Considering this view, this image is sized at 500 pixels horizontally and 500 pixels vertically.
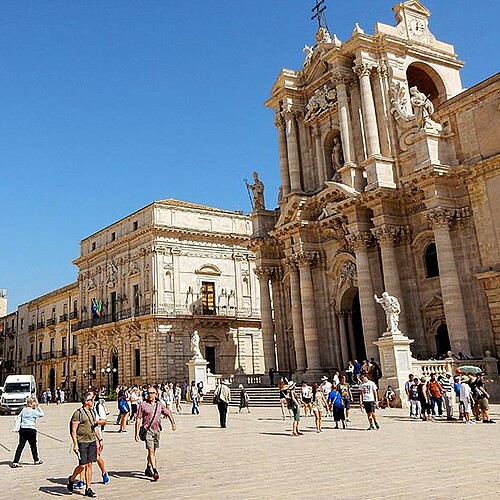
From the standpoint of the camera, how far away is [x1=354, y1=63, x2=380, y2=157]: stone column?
1130 inches

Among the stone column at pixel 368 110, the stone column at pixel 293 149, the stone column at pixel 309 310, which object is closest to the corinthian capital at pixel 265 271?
the stone column at pixel 309 310

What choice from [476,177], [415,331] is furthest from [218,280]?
[476,177]

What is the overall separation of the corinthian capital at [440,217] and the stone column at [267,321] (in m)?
11.9

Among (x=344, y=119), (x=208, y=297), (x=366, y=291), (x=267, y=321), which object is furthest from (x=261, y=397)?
(x=208, y=297)

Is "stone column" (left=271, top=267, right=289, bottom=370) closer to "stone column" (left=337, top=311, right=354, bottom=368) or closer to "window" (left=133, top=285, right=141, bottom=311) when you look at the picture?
"stone column" (left=337, top=311, right=354, bottom=368)

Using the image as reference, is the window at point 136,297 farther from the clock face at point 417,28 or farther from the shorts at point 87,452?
the shorts at point 87,452

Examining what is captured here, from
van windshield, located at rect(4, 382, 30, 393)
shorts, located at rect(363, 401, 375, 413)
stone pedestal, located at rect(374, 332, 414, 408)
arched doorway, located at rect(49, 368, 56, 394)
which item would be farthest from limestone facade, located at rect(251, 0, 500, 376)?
arched doorway, located at rect(49, 368, 56, 394)

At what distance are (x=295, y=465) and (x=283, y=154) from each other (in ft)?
85.6

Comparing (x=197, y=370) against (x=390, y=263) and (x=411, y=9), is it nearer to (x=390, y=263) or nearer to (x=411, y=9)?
(x=390, y=263)

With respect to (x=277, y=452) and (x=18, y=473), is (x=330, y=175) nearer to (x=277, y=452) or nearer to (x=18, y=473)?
(x=277, y=452)

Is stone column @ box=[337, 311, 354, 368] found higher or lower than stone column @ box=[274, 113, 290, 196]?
lower

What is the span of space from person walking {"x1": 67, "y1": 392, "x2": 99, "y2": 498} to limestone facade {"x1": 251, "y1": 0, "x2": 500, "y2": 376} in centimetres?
1856

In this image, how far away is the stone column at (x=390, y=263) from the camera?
88.3 ft

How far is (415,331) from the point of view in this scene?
27.0 m
